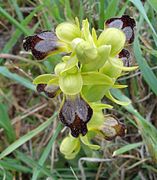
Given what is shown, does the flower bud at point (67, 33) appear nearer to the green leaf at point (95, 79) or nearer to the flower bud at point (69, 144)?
the green leaf at point (95, 79)

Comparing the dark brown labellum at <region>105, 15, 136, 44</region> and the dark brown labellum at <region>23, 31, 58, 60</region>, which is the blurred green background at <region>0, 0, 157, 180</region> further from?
the dark brown labellum at <region>23, 31, 58, 60</region>

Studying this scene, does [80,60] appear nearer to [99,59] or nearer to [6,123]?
[99,59]

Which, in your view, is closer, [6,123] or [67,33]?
[67,33]

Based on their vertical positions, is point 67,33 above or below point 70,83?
above

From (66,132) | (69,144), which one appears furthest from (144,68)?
(66,132)

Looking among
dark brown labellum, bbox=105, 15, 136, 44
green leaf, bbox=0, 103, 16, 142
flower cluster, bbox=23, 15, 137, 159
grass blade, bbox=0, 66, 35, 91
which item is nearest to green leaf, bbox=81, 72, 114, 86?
flower cluster, bbox=23, 15, 137, 159

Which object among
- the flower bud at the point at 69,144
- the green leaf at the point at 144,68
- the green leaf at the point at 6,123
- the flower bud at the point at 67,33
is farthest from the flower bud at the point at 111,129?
the green leaf at the point at 6,123
